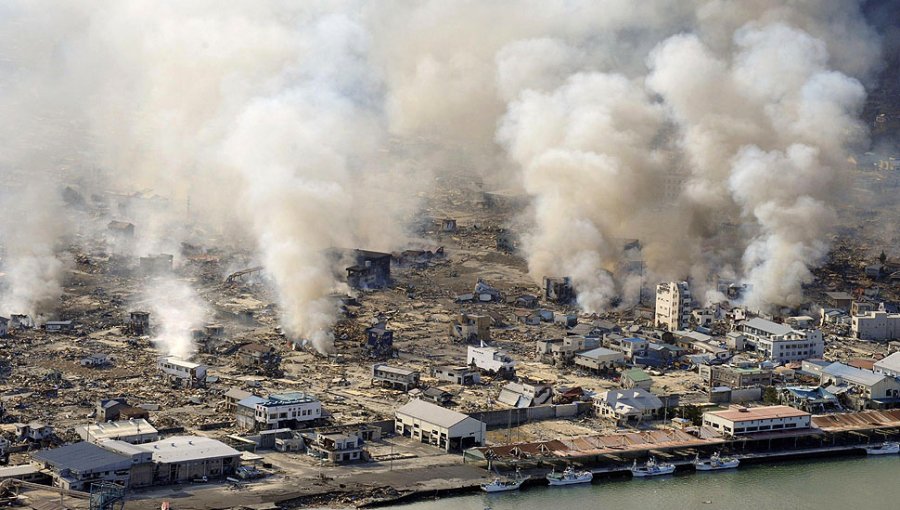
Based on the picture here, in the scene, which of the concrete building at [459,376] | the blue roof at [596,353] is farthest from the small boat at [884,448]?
the concrete building at [459,376]

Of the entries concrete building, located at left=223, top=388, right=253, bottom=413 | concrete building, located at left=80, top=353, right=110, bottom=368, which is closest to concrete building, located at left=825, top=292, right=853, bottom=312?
concrete building, located at left=223, top=388, right=253, bottom=413

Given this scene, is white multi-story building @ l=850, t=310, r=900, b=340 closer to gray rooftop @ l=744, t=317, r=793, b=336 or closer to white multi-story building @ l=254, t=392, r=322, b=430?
gray rooftop @ l=744, t=317, r=793, b=336

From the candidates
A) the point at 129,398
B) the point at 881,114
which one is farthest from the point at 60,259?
the point at 881,114

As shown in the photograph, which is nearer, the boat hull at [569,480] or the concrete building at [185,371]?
the boat hull at [569,480]

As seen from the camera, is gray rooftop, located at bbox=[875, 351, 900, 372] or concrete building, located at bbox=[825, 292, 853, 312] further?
concrete building, located at bbox=[825, 292, 853, 312]

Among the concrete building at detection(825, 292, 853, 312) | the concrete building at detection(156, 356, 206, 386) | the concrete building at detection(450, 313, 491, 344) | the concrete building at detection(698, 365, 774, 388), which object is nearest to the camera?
the concrete building at detection(156, 356, 206, 386)

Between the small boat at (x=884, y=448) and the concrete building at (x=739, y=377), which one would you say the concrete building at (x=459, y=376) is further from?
the small boat at (x=884, y=448)
